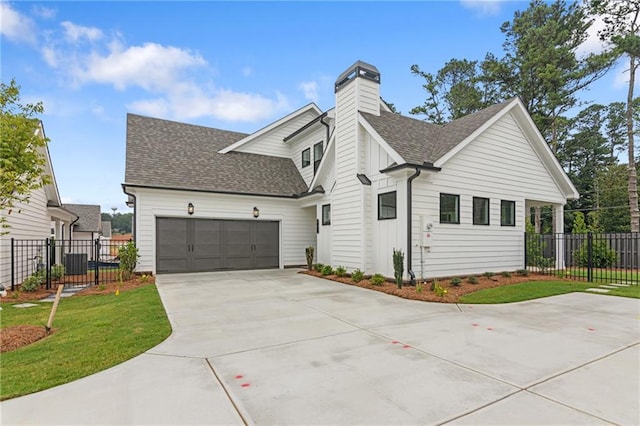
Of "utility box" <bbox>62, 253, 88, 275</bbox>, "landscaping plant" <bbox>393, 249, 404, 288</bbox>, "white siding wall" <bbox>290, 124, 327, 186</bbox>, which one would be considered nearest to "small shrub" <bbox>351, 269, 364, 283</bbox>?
"landscaping plant" <bbox>393, 249, 404, 288</bbox>

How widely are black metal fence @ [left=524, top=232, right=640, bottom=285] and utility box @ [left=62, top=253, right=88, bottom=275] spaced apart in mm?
17546

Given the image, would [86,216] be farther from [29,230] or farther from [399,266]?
[399,266]

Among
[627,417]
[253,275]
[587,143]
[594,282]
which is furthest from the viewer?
[587,143]

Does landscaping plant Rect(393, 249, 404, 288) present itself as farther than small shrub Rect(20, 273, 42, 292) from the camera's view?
No

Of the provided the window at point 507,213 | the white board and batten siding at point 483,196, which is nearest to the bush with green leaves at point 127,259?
the white board and batten siding at point 483,196

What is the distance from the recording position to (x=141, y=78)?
15336 millimetres

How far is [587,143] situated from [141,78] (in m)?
39.1

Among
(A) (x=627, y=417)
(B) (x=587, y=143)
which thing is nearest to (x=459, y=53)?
(B) (x=587, y=143)

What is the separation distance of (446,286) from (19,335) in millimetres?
9213

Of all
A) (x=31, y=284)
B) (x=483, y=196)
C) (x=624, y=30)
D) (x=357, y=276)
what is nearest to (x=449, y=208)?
(x=483, y=196)

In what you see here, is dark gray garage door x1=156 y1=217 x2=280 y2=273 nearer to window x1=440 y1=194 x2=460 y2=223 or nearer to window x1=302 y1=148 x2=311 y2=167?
window x1=302 y1=148 x2=311 y2=167

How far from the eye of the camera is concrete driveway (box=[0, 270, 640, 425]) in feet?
9.18

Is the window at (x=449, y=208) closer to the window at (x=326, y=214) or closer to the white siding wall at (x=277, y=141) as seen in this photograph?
the window at (x=326, y=214)

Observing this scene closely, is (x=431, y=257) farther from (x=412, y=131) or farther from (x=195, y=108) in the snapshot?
(x=195, y=108)
